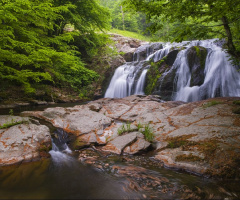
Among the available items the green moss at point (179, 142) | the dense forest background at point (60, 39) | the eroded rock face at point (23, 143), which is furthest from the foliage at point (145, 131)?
the dense forest background at point (60, 39)

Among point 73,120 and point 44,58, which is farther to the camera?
point 44,58

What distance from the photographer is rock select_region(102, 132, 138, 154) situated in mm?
3752

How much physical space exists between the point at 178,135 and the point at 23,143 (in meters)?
3.71

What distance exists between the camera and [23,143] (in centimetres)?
339

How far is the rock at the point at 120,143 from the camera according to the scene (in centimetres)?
375

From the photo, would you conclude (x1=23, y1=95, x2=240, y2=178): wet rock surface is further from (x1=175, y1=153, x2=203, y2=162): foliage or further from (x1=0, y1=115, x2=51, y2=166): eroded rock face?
(x1=0, y1=115, x2=51, y2=166): eroded rock face

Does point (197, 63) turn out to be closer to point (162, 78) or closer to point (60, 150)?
point (162, 78)

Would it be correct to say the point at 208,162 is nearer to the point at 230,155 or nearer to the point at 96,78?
the point at 230,155

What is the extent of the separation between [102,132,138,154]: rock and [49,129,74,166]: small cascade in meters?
0.90

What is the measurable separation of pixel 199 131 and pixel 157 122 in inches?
59.6

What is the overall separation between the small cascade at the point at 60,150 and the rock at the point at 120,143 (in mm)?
902

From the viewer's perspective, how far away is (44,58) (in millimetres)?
7637

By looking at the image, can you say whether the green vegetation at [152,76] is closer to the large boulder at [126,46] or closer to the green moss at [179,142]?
the large boulder at [126,46]

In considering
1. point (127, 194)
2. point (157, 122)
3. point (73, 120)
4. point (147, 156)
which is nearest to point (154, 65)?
point (157, 122)
